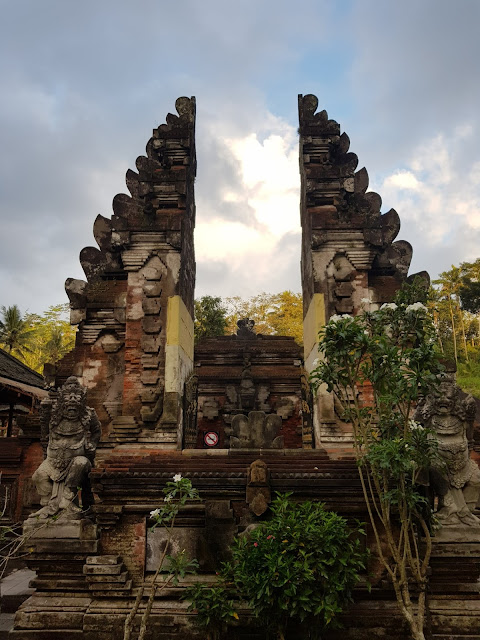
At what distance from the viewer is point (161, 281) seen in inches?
386

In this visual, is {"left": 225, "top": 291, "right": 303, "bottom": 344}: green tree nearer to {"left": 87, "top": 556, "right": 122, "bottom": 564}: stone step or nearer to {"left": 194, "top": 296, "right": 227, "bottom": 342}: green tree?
{"left": 194, "top": 296, "right": 227, "bottom": 342}: green tree

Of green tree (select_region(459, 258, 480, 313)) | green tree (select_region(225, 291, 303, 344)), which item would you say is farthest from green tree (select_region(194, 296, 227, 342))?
green tree (select_region(459, 258, 480, 313))

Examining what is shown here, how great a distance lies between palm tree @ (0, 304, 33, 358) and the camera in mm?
37000

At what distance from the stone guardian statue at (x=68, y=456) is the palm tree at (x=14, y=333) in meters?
33.0

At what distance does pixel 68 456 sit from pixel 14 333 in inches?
1316

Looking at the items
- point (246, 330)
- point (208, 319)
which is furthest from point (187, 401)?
point (208, 319)

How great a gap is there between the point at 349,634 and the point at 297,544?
5.49 feet

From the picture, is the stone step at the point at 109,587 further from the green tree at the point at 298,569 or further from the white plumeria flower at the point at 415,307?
the white plumeria flower at the point at 415,307

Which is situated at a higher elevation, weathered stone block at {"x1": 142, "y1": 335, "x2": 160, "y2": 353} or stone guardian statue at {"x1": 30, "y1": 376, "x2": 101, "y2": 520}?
weathered stone block at {"x1": 142, "y1": 335, "x2": 160, "y2": 353}

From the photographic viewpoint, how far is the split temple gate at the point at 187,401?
5.95m

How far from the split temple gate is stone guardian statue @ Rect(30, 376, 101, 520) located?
0.27 m

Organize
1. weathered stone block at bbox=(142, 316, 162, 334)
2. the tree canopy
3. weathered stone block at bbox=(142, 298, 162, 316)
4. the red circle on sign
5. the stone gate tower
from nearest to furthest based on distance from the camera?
the stone gate tower
weathered stone block at bbox=(142, 316, 162, 334)
weathered stone block at bbox=(142, 298, 162, 316)
the red circle on sign
the tree canopy

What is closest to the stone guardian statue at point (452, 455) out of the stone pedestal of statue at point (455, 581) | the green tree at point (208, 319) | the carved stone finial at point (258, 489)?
the stone pedestal of statue at point (455, 581)

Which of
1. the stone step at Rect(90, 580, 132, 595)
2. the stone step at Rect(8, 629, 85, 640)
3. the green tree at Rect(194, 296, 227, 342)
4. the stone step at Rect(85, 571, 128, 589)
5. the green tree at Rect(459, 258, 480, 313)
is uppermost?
the green tree at Rect(459, 258, 480, 313)
